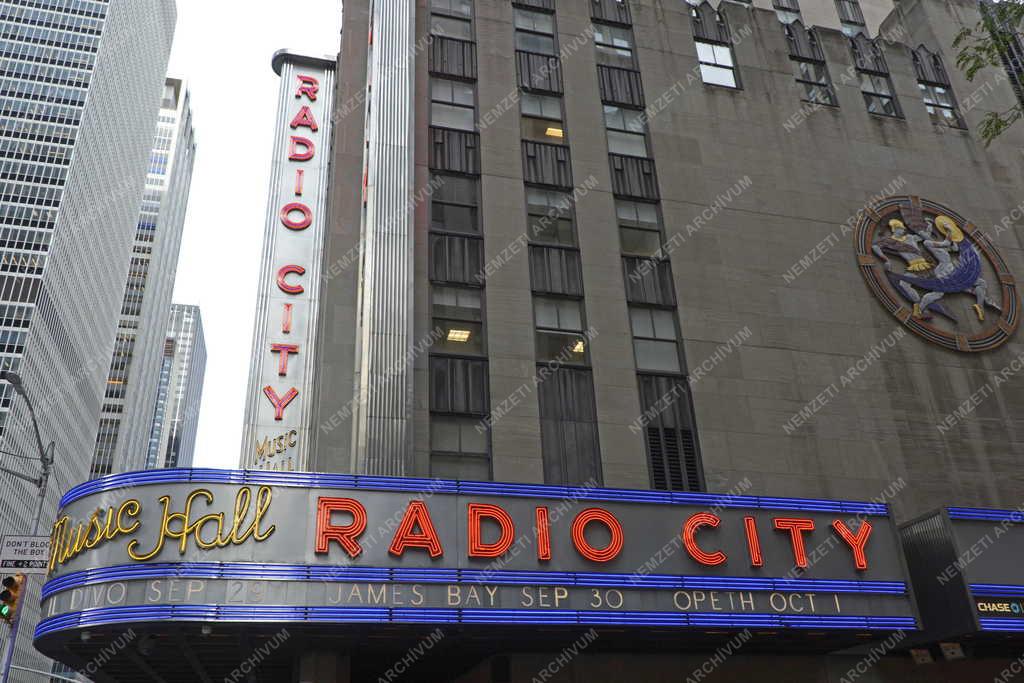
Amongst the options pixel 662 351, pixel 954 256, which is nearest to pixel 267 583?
pixel 662 351

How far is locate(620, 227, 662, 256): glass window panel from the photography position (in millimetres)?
32562

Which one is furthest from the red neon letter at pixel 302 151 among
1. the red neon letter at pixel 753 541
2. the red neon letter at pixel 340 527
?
the red neon letter at pixel 753 541

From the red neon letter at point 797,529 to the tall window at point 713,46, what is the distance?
2061 centimetres

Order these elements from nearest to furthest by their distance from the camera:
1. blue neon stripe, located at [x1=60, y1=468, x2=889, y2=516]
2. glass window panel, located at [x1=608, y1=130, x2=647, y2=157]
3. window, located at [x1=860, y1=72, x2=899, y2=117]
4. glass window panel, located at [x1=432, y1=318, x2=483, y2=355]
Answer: blue neon stripe, located at [x1=60, y1=468, x2=889, y2=516]
glass window panel, located at [x1=432, y1=318, x2=483, y2=355]
glass window panel, located at [x1=608, y1=130, x2=647, y2=157]
window, located at [x1=860, y1=72, x2=899, y2=117]

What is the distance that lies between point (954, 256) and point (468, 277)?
2066 centimetres

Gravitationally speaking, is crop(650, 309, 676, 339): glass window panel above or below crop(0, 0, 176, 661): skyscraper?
below

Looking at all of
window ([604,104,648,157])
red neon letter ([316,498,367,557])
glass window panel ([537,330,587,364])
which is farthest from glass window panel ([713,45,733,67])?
red neon letter ([316,498,367,557])

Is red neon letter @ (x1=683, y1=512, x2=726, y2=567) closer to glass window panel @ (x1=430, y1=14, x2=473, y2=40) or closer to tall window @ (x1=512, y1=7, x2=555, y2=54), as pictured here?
tall window @ (x1=512, y1=7, x2=555, y2=54)

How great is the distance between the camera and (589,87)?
35281 millimetres

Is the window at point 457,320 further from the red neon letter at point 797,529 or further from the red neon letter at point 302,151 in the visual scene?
the red neon letter at point 797,529

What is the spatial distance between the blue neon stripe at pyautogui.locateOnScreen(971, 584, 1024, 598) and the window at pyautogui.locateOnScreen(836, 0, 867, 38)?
1375 inches

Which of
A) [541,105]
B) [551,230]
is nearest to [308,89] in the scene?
[541,105]

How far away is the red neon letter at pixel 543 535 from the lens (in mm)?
21969

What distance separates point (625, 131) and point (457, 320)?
454 inches
